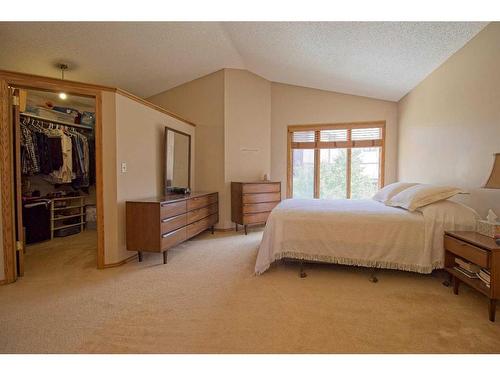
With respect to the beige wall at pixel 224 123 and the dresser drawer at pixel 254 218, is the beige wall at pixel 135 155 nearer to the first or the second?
the beige wall at pixel 224 123

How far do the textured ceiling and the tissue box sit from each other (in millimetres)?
1797

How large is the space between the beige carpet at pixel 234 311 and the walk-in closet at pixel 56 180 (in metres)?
0.87

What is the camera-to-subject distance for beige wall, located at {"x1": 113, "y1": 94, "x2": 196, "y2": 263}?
107 inches

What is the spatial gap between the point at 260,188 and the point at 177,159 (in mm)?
1424

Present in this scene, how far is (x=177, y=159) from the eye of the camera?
3.92 m

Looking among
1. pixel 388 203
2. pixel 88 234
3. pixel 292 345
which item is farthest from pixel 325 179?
pixel 88 234

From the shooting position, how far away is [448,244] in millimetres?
2098

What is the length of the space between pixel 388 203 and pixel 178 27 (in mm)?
3331

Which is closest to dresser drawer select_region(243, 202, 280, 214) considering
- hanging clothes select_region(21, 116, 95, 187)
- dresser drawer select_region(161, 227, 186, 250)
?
dresser drawer select_region(161, 227, 186, 250)

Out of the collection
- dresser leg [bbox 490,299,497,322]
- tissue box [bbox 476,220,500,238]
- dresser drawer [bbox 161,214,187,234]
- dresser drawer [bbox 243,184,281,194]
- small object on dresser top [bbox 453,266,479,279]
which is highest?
dresser drawer [bbox 243,184,281,194]

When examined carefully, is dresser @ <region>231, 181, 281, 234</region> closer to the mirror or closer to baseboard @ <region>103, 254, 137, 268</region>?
the mirror

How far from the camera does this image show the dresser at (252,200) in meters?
4.07

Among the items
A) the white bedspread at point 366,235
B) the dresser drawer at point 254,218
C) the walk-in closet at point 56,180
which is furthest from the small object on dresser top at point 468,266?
the walk-in closet at point 56,180

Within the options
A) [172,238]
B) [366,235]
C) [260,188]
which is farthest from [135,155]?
[366,235]
